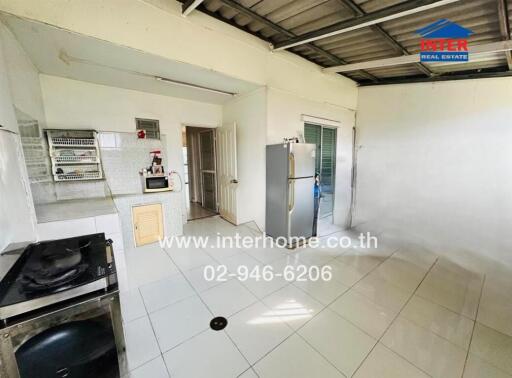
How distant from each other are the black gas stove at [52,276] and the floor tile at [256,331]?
1097mm

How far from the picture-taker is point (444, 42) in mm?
2758

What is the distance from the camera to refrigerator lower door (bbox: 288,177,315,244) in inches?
126

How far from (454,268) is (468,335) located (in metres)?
1.49

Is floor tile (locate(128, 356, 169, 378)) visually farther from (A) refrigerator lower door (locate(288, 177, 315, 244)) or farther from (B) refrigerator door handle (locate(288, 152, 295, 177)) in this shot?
(B) refrigerator door handle (locate(288, 152, 295, 177))

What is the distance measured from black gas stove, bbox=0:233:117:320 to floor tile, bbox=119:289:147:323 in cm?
85

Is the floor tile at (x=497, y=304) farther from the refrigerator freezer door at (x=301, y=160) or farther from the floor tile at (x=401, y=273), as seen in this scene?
the refrigerator freezer door at (x=301, y=160)

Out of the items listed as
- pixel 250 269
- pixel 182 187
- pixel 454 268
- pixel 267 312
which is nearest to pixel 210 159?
pixel 182 187

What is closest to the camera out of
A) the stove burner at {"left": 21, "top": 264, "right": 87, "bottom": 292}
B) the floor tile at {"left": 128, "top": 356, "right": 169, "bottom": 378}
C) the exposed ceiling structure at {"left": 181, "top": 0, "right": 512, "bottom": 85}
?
the stove burner at {"left": 21, "top": 264, "right": 87, "bottom": 292}

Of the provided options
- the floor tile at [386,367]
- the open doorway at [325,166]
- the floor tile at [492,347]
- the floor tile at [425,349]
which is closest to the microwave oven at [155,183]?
the open doorway at [325,166]

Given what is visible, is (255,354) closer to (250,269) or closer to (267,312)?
(267,312)

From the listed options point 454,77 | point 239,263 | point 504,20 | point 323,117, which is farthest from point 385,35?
point 239,263

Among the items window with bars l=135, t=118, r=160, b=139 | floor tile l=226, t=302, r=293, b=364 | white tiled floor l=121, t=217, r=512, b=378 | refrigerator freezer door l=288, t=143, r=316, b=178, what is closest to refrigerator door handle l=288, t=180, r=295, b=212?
refrigerator freezer door l=288, t=143, r=316, b=178

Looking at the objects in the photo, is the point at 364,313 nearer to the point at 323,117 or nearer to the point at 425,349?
the point at 425,349

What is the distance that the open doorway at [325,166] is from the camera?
4141mm
